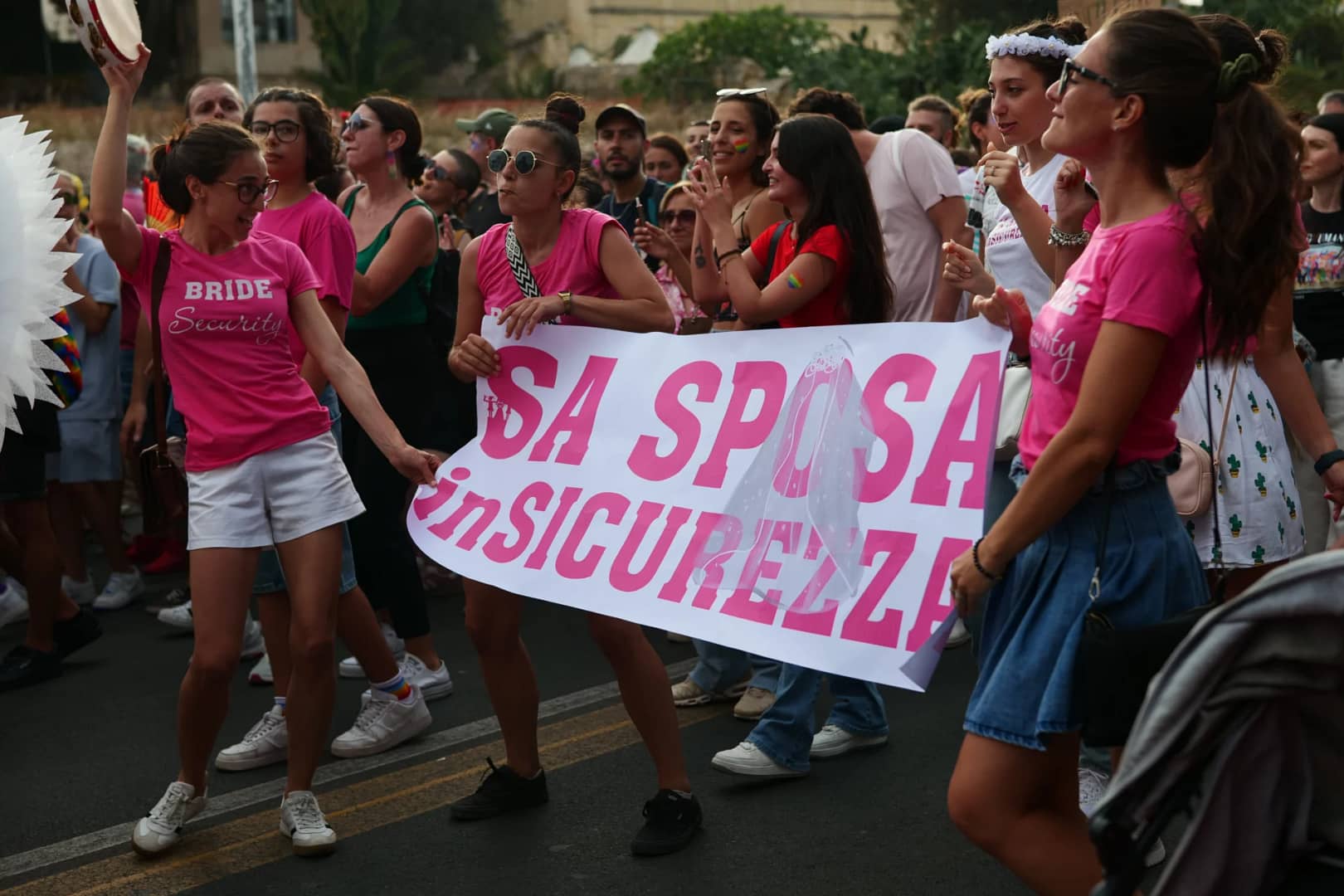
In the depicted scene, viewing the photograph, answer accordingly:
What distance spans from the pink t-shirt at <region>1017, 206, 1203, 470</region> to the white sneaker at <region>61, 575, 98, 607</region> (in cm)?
614

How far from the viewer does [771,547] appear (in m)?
3.71

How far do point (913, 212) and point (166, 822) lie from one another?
3.55m

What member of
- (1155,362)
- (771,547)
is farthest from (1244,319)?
(771,547)

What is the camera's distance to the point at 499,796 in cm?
457

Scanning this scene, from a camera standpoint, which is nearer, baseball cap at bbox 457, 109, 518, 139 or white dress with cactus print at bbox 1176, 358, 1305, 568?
white dress with cactus print at bbox 1176, 358, 1305, 568

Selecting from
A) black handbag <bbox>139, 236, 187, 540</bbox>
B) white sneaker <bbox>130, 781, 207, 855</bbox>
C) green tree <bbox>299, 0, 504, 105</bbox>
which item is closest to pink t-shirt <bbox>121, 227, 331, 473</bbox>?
black handbag <bbox>139, 236, 187, 540</bbox>

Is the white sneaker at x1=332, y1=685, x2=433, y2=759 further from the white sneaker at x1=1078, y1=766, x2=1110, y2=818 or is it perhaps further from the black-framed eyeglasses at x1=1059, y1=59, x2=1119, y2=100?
the black-framed eyeglasses at x1=1059, y1=59, x2=1119, y2=100

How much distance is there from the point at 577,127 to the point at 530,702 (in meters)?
2.06

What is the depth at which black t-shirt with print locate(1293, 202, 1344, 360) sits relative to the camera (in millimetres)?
5602

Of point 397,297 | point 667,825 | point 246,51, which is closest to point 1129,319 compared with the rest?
point 667,825

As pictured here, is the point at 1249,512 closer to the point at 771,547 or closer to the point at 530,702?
the point at 771,547

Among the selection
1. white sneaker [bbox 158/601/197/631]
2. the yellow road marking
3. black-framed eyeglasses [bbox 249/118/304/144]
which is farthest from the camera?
white sneaker [bbox 158/601/197/631]

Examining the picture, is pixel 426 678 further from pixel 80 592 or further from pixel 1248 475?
pixel 1248 475

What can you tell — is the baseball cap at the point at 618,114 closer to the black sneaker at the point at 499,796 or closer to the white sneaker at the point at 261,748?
the white sneaker at the point at 261,748
